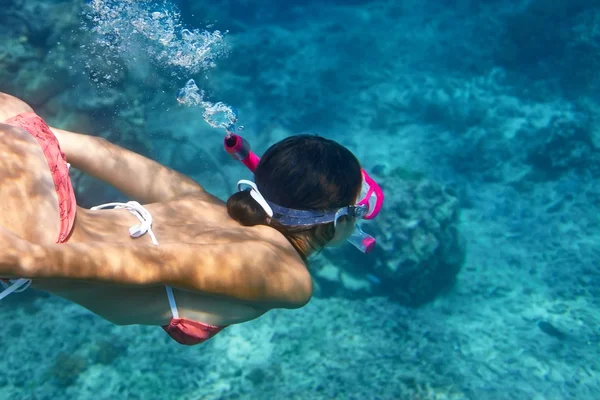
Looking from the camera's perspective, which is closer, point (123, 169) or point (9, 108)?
point (9, 108)

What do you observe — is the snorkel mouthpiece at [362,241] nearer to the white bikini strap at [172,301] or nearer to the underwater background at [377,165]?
the white bikini strap at [172,301]

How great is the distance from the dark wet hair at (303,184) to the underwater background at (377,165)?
387 centimetres

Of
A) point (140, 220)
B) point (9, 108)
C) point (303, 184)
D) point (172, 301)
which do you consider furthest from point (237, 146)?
point (9, 108)

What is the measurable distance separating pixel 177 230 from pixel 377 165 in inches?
272

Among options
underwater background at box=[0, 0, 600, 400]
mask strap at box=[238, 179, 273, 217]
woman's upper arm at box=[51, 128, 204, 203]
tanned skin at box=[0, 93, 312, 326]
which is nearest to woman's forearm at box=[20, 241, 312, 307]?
tanned skin at box=[0, 93, 312, 326]

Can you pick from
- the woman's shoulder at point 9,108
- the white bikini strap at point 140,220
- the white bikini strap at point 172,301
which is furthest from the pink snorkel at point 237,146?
the woman's shoulder at point 9,108

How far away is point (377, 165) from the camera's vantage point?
8.55 metres

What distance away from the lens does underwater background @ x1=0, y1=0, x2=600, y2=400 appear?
563 cm

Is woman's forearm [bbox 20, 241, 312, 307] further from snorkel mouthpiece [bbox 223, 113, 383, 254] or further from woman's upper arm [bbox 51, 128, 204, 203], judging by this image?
woman's upper arm [bbox 51, 128, 204, 203]

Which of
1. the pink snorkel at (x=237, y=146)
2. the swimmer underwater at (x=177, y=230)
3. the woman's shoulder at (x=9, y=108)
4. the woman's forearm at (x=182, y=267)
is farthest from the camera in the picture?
the pink snorkel at (x=237, y=146)

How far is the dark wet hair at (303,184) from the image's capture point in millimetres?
2111

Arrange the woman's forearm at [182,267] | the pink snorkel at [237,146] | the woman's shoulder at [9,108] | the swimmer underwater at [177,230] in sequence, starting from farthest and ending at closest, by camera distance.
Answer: the pink snorkel at [237,146] < the woman's shoulder at [9,108] < the swimmer underwater at [177,230] < the woman's forearm at [182,267]

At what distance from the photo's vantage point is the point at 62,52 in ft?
21.0

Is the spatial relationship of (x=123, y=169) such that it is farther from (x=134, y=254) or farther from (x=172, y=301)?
(x=134, y=254)
